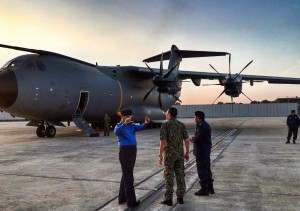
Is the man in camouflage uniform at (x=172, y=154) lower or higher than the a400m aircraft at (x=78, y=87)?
lower

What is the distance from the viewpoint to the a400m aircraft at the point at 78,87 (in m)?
16.1

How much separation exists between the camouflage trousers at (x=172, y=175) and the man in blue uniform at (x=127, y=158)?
57 cm

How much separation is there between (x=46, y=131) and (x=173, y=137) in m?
14.8

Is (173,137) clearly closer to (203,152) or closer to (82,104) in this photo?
(203,152)

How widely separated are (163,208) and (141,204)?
434 millimetres

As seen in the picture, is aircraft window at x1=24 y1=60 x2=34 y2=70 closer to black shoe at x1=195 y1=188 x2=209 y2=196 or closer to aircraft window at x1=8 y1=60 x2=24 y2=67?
aircraft window at x1=8 y1=60 x2=24 y2=67

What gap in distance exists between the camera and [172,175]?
17.2ft

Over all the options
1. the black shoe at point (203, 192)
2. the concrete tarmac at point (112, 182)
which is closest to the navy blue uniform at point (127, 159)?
the concrete tarmac at point (112, 182)

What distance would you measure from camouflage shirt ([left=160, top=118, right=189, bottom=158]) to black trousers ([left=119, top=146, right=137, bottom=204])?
23.6 inches

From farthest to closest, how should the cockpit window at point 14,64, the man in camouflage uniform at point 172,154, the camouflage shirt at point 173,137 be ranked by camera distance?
the cockpit window at point 14,64 → the camouflage shirt at point 173,137 → the man in camouflage uniform at point 172,154

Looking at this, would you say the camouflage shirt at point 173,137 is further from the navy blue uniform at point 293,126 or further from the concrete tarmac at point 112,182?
the navy blue uniform at point 293,126

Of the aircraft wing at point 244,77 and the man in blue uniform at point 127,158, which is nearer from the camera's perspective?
the man in blue uniform at point 127,158

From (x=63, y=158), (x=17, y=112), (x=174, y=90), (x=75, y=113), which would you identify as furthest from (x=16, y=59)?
(x=174, y=90)

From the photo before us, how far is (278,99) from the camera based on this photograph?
285 feet
